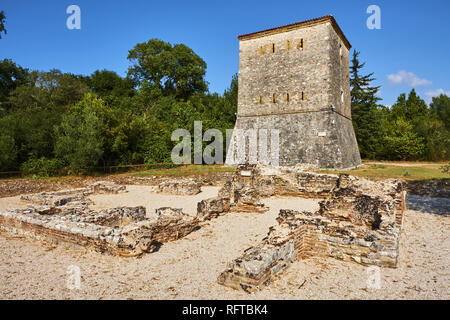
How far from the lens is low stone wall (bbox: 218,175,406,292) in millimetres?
4156

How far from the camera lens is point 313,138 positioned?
21156mm

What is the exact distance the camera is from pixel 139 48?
1522 inches

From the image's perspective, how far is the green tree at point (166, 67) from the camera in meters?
37.8

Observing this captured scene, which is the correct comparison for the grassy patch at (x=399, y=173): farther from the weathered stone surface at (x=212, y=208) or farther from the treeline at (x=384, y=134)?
the treeline at (x=384, y=134)

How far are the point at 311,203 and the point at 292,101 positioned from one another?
13.6m

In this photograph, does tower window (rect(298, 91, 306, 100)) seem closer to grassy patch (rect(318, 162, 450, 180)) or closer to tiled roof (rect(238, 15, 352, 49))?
tiled roof (rect(238, 15, 352, 49))

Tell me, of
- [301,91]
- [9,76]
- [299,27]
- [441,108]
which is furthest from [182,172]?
[441,108]

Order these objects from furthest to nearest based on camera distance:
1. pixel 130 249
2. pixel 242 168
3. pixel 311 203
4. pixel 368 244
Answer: pixel 242 168
pixel 311 203
pixel 130 249
pixel 368 244

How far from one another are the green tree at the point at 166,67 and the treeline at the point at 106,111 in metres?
0.14

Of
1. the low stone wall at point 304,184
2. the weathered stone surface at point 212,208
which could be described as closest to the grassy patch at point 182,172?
the low stone wall at point 304,184

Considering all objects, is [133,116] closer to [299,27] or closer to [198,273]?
[299,27]

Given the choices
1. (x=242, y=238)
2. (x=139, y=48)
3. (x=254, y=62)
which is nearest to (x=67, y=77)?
(x=139, y=48)

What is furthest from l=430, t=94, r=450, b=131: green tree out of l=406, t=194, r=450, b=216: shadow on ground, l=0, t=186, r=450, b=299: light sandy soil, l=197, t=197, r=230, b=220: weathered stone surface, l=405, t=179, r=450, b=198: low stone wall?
l=0, t=186, r=450, b=299: light sandy soil

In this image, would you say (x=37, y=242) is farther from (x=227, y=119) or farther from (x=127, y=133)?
(x=227, y=119)
